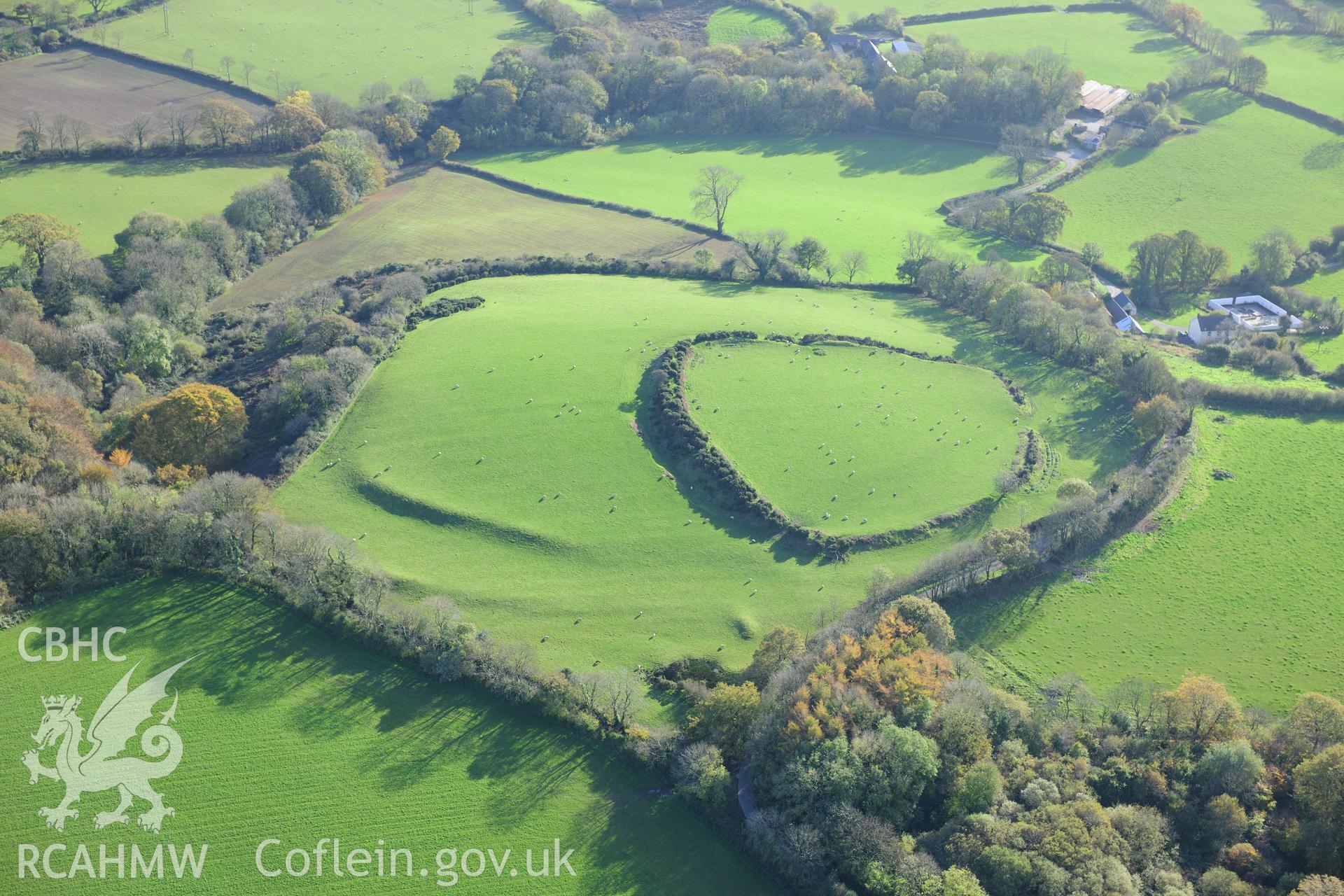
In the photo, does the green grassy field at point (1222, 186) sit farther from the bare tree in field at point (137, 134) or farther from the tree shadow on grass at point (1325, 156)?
the bare tree in field at point (137, 134)

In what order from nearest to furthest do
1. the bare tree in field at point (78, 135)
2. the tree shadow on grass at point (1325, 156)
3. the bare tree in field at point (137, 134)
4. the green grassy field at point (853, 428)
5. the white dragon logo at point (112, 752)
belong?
1. the white dragon logo at point (112, 752)
2. the green grassy field at point (853, 428)
3. the bare tree in field at point (78, 135)
4. the bare tree in field at point (137, 134)
5. the tree shadow on grass at point (1325, 156)

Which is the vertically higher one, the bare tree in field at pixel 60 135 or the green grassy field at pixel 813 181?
the bare tree in field at pixel 60 135

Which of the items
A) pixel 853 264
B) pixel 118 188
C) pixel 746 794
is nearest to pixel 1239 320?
pixel 853 264

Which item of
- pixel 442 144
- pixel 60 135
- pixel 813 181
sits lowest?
pixel 813 181

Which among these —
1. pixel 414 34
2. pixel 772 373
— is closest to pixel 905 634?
pixel 772 373

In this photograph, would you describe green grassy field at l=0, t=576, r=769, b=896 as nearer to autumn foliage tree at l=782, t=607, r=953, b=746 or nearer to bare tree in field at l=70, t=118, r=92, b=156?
autumn foliage tree at l=782, t=607, r=953, b=746

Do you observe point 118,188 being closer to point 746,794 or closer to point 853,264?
point 853,264

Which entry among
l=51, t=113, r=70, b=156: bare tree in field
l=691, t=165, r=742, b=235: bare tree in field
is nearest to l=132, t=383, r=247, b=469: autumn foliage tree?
l=51, t=113, r=70, b=156: bare tree in field

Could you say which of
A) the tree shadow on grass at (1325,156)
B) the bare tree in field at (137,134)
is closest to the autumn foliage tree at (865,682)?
the bare tree in field at (137,134)
